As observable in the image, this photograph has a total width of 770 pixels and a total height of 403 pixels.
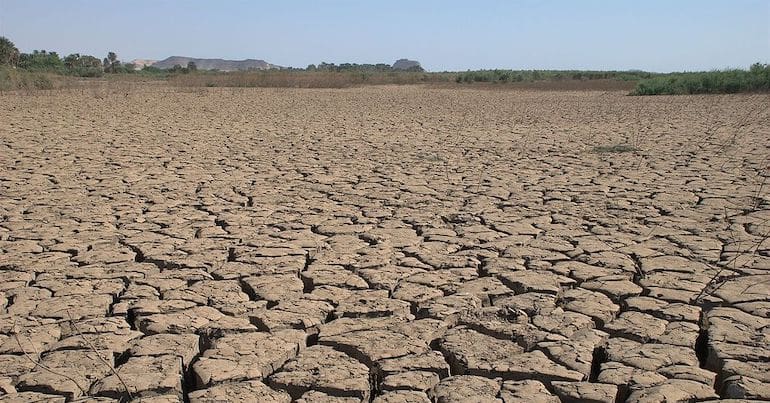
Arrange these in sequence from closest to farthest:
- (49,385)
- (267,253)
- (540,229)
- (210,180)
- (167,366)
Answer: (49,385) → (167,366) → (267,253) → (540,229) → (210,180)

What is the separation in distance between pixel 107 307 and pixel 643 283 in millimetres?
2059

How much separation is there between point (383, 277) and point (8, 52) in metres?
35.1

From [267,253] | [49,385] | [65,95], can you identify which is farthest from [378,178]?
[65,95]

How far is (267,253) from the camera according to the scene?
336cm

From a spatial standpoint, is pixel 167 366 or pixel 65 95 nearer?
pixel 167 366

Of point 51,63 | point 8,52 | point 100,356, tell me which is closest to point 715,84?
point 100,356

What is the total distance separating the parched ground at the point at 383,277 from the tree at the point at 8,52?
27.6 meters

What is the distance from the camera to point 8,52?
32781mm

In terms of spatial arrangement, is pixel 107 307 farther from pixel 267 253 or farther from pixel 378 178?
pixel 378 178

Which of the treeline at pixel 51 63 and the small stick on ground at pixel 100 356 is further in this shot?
the treeline at pixel 51 63

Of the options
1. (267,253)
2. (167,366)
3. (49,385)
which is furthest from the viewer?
(267,253)

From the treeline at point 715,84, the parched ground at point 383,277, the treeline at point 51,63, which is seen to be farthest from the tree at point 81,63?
the parched ground at point 383,277

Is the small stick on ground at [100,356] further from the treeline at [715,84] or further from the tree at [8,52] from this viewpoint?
the tree at [8,52]

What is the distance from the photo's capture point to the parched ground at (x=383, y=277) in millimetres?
2037
